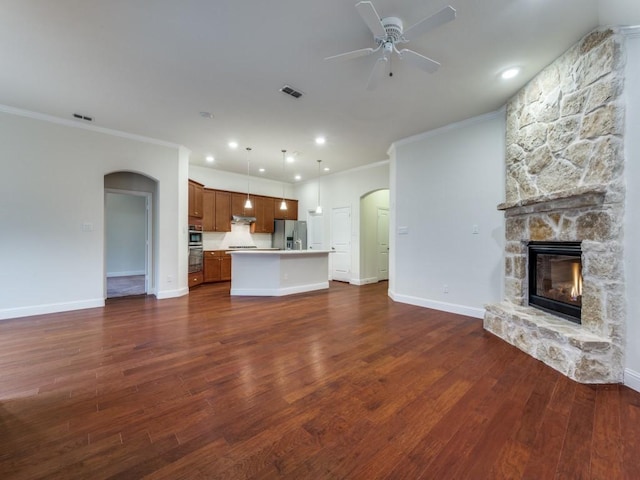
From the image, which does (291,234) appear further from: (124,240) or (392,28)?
(392,28)

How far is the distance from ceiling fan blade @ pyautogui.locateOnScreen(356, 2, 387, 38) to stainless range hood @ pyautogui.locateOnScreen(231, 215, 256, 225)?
246 inches

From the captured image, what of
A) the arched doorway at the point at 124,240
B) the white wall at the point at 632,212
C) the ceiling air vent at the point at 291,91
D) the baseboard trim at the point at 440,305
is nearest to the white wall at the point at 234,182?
the arched doorway at the point at 124,240

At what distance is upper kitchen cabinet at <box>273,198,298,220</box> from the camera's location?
862cm

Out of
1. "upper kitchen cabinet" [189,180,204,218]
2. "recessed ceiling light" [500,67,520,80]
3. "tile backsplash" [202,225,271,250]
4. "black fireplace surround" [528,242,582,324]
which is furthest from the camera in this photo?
"tile backsplash" [202,225,271,250]

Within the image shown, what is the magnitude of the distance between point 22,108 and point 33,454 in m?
4.84

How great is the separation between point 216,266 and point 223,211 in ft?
5.00

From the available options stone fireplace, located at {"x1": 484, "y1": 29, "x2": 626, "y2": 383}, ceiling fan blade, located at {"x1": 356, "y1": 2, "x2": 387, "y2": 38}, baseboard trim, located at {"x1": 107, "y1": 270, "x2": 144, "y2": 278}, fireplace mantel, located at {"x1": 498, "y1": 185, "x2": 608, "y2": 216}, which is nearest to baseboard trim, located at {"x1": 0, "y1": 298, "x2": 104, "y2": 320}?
baseboard trim, located at {"x1": 107, "y1": 270, "x2": 144, "y2": 278}

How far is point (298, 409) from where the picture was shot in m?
1.94

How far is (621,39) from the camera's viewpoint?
2.34m

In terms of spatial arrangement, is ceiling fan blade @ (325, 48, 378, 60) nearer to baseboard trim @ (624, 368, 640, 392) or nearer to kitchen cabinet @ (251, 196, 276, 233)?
baseboard trim @ (624, 368, 640, 392)

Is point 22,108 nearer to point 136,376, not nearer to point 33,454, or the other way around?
point 136,376

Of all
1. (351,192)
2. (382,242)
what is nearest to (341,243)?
(382,242)

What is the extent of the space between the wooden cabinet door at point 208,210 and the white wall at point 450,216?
4725 mm

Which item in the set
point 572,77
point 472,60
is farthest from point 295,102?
point 572,77
